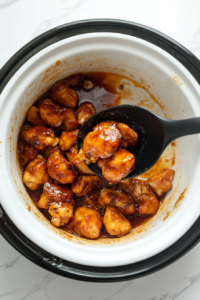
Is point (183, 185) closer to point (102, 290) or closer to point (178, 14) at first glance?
point (102, 290)

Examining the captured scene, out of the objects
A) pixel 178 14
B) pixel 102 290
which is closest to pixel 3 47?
pixel 178 14

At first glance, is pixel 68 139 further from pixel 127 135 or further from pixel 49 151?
pixel 127 135

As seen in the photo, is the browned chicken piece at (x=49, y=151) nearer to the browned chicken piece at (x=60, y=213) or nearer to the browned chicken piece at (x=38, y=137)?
the browned chicken piece at (x=38, y=137)

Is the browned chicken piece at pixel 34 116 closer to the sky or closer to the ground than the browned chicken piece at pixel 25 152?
closer to the sky

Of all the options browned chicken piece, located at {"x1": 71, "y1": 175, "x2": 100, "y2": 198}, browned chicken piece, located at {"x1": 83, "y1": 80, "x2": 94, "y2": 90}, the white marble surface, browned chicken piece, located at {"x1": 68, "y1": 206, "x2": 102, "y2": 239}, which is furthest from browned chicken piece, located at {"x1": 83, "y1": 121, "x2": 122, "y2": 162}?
the white marble surface

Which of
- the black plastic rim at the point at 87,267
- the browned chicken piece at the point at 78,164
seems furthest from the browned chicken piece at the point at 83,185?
the black plastic rim at the point at 87,267

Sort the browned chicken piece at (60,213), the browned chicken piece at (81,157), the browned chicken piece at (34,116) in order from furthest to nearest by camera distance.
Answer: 1. the browned chicken piece at (34,116)
2. the browned chicken piece at (60,213)
3. the browned chicken piece at (81,157)

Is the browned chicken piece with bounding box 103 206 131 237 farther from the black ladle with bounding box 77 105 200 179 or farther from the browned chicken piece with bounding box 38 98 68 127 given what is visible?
the browned chicken piece with bounding box 38 98 68 127
